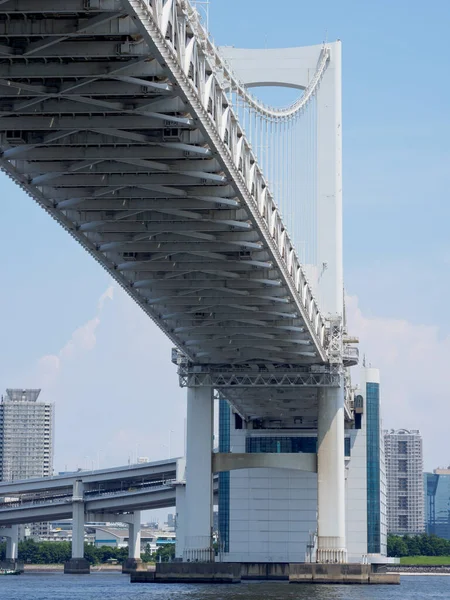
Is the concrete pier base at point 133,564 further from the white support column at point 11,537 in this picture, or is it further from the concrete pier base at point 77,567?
the white support column at point 11,537

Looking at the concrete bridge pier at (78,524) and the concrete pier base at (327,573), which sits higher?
the concrete bridge pier at (78,524)

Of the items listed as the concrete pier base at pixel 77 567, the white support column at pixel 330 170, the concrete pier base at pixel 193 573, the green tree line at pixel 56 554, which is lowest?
the concrete pier base at pixel 193 573

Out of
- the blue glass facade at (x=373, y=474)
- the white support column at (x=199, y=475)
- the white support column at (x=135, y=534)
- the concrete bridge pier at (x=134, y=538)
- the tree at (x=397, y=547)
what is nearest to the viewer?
the white support column at (x=199, y=475)

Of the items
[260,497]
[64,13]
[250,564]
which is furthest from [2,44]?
[260,497]

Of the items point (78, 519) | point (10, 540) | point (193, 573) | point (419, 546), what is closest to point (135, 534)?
point (78, 519)

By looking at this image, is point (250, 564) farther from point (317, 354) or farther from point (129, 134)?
point (129, 134)

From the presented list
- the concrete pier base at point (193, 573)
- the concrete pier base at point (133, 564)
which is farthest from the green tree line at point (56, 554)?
the concrete pier base at point (193, 573)

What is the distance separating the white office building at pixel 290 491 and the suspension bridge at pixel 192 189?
651 cm

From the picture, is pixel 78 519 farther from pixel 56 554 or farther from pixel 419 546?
pixel 419 546

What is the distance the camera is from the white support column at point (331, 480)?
63.6m

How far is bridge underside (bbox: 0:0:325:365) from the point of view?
85.4ft

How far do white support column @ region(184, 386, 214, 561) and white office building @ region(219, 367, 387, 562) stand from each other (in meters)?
16.6

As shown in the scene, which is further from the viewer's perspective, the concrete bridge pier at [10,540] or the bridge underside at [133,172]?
the concrete bridge pier at [10,540]

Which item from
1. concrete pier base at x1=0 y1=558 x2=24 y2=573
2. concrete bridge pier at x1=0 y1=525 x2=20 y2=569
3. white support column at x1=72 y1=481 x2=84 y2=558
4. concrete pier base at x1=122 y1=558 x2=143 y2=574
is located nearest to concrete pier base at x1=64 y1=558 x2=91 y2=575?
white support column at x1=72 y1=481 x2=84 y2=558
